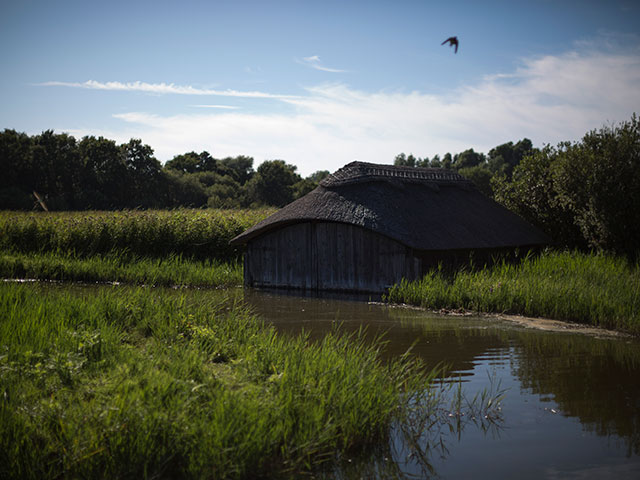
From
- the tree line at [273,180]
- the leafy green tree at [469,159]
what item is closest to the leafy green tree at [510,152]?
the tree line at [273,180]

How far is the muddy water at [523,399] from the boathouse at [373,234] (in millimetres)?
4320

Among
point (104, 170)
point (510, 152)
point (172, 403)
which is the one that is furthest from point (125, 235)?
point (510, 152)

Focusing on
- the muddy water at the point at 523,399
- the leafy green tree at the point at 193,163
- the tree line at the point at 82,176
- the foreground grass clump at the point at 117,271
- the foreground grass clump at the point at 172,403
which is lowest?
the muddy water at the point at 523,399

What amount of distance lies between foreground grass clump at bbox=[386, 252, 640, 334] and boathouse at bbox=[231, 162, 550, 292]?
1086 millimetres

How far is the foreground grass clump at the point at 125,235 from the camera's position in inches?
950

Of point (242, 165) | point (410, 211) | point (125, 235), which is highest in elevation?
point (242, 165)

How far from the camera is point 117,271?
21.6 m

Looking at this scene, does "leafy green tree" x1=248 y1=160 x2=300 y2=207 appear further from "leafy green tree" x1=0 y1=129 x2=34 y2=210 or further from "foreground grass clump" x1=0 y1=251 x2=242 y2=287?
"foreground grass clump" x1=0 y1=251 x2=242 y2=287

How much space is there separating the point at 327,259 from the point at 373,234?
75.9 inches

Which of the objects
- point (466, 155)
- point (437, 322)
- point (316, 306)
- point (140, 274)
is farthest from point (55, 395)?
point (466, 155)

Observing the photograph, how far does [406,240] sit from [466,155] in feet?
303

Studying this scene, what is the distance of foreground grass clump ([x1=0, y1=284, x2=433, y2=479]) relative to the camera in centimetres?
519

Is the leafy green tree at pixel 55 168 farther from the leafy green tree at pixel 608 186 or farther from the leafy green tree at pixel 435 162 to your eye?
the leafy green tree at pixel 435 162

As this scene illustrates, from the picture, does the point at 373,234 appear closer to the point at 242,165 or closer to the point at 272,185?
the point at 272,185
